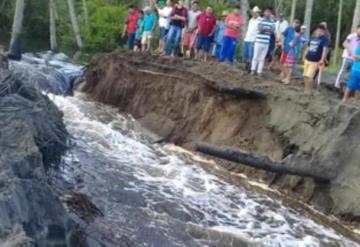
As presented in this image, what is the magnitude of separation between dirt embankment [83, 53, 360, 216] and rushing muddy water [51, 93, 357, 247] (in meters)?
1.00

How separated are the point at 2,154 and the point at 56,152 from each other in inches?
65.3

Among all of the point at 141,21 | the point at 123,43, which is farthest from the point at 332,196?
the point at 123,43

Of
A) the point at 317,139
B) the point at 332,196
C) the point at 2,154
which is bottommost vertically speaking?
the point at 332,196

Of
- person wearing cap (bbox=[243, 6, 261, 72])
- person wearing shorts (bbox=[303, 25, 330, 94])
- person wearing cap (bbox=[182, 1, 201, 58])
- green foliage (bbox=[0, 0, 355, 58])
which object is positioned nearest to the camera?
person wearing shorts (bbox=[303, 25, 330, 94])

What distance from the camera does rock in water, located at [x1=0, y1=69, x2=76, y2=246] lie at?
5.34 meters

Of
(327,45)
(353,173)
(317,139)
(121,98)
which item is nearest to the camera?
(353,173)

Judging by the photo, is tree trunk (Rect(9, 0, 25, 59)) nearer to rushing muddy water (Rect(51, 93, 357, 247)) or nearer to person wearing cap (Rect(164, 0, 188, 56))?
person wearing cap (Rect(164, 0, 188, 56))

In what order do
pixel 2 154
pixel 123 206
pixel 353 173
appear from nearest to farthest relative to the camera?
1. pixel 2 154
2. pixel 123 206
3. pixel 353 173

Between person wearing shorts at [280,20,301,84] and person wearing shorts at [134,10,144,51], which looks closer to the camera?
person wearing shorts at [280,20,301,84]

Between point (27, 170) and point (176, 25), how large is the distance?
11.7m

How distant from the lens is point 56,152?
7.94 meters

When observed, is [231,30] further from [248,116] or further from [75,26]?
[75,26]

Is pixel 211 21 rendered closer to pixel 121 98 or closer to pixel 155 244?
pixel 121 98

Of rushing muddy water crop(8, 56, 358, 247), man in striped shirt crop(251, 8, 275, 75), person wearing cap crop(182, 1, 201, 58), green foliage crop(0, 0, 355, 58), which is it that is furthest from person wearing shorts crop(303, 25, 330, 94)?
green foliage crop(0, 0, 355, 58)
